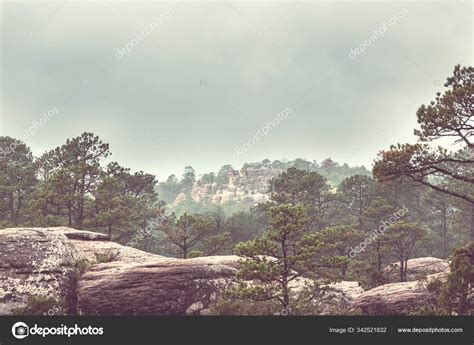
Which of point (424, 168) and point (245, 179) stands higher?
point (245, 179)

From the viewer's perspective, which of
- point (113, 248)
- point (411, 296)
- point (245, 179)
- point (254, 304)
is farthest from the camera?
point (245, 179)

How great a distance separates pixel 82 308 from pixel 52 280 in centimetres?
148

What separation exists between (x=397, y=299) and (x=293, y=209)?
6.82 meters

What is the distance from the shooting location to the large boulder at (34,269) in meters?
12.3

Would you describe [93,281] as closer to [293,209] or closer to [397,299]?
[293,209]

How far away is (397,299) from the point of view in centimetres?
1608

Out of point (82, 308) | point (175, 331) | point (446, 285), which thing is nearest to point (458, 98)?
point (446, 285)

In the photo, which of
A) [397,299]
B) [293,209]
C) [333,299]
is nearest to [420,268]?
[333,299]

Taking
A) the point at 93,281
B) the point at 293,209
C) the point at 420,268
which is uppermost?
the point at 293,209

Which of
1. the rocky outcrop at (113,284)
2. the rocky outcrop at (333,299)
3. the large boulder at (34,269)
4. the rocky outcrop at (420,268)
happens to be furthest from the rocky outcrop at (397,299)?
the rocky outcrop at (420,268)

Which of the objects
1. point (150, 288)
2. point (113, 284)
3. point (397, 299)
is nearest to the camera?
point (150, 288)

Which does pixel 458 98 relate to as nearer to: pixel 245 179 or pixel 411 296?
pixel 411 296

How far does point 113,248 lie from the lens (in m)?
20.1

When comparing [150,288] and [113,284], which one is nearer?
[150,288]
